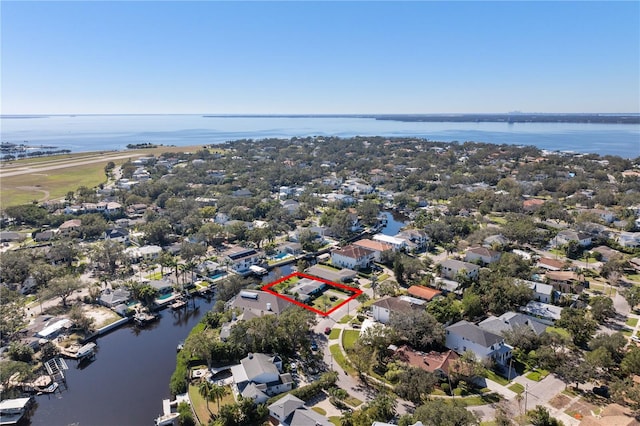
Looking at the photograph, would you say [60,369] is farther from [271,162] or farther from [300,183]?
[271,162]

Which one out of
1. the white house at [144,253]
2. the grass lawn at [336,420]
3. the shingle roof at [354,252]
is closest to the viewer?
the grass lawn at [336,420]

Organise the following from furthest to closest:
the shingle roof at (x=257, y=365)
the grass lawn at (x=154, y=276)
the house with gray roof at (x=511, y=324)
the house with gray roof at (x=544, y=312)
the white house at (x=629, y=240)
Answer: the white house at (x=629, y=240)
the grass lawn at (x=154, y=276)
the house with gray roof at (x=544, y=312)
the house with gray roof at (x=511, y=324)
the shingle roof at (x=257, y=365)

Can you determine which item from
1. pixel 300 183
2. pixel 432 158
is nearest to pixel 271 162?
pixel 300 183

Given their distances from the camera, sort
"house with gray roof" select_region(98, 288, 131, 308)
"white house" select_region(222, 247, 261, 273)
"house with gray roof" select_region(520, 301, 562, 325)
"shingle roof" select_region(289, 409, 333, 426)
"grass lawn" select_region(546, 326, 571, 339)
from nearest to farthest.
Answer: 1. "shingle roof" select_region(289, 409, 333, 426)
2. "grass lawn" select_region(546, 326, 571, 339)
3. "house with gray roof" select_region(520, 301, 562, 325)
4. "house with gray roof" select_region(98, 288, 131, 308)
5. "white house" select_region(222, 247, 261, 273)

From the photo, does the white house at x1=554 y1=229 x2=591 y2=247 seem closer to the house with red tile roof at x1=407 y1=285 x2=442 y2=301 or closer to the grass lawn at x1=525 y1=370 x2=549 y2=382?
the house with red tile roof at x1=407 y1=285 x2=442 y2=301

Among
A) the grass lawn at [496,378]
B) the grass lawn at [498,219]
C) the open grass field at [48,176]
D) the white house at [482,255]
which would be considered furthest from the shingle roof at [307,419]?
the open grass field at [48,176]

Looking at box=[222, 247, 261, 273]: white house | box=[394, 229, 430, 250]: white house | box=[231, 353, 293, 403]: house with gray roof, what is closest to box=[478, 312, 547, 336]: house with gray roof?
box=[231, 353, 293, 403]: house with gray roof

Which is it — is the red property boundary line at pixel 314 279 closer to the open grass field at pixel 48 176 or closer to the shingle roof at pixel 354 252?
the shingle roof at pixel 354 252
